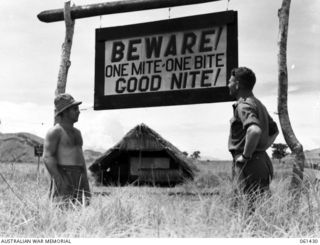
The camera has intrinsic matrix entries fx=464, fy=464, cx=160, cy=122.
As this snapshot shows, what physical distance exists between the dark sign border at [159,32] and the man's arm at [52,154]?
183 centimetres

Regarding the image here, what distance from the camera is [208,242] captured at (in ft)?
11.5

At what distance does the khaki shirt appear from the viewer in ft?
13.6

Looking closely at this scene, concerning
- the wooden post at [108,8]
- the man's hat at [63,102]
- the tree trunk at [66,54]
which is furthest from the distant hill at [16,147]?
the wooden post at [108,8]

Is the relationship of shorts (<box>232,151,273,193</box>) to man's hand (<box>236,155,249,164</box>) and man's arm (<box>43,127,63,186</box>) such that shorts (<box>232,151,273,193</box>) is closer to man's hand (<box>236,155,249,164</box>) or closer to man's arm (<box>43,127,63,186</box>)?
man's hand (<box>236,155,249,164</box>)

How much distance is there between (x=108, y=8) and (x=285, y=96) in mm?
2681

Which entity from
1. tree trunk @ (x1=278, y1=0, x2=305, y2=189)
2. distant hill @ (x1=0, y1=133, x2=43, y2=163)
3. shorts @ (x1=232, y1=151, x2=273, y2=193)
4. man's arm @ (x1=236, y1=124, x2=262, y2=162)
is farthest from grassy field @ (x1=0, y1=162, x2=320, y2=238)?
tree trunk @ (x1=278, y1=0, x2=305, y2=189)

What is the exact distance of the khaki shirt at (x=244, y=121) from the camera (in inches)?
163

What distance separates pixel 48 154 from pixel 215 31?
2590 millimetres

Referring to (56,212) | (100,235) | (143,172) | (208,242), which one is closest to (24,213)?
(56,212)

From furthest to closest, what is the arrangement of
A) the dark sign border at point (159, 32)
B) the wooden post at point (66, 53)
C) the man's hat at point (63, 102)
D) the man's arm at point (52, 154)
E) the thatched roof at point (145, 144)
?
the thatched roof at point (145, 144), the wooden post at point (66, 53), the dark sign border at point (159, 32), the man's hat at point (63, 102), the man's arm at point (52, 154)

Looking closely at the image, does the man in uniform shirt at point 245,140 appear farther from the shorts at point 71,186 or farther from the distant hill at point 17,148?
the distant hill at point 17,148

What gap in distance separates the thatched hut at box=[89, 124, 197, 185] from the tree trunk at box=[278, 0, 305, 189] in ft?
21.6

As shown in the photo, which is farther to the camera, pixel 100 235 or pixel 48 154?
pixel 48 154

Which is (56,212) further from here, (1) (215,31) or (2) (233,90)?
(1) (215,31)
